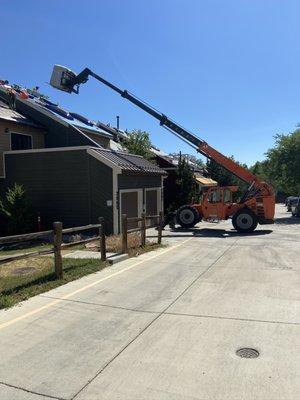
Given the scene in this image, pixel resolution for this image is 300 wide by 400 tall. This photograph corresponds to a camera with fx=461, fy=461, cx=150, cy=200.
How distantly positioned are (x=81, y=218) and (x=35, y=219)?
6.80ft

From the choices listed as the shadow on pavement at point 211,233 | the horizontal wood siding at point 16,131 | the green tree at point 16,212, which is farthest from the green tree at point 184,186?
the green tree at point 16,212

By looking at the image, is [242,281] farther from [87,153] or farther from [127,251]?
[87,153]

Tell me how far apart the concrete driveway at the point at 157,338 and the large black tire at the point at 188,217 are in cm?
1300

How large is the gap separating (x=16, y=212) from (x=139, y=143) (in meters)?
13.4

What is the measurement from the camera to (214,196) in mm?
23672

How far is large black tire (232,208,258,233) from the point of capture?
2212 centimetres

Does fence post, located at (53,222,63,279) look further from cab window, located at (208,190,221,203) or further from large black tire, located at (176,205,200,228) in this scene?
cab window, located at (208,190,221,203)

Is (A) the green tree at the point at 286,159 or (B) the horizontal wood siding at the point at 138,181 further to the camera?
(A) the green tree at the point at 286,159

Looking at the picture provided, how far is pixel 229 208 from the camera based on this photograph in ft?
76.5

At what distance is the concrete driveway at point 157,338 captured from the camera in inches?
181

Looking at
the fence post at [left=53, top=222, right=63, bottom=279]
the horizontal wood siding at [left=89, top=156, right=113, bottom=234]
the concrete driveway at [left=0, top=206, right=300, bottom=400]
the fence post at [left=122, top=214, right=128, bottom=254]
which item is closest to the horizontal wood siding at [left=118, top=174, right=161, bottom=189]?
the horizontal wood siding at [left=89, top=156, right=113, bottom=234]

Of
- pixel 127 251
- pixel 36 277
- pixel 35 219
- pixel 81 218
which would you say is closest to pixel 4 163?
pixel 35 219

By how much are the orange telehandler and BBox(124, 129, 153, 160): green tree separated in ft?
15.2

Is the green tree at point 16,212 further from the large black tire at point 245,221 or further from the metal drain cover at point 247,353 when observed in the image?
the metal drain cover at point 247,353
